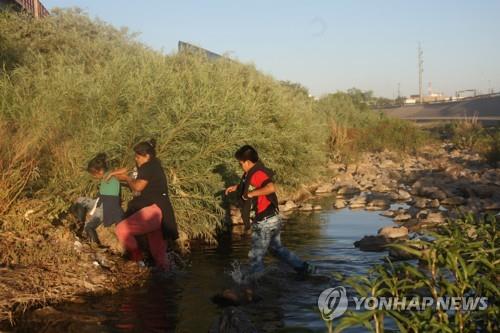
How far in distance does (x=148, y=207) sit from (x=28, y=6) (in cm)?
2113

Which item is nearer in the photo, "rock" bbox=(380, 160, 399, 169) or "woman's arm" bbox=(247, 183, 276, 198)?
"woman's arm" bbox=(247, 183, 276, 198)

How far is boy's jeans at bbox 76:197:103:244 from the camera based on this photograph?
9.13 meters

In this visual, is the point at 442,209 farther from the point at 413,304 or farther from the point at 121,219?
the point at 413,304

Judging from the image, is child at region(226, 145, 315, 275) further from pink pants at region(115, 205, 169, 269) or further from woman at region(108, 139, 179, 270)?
pink pants at region(115, 205, 169, 269)

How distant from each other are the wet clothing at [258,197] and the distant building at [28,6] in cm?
1664

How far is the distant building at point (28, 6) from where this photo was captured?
2254cm

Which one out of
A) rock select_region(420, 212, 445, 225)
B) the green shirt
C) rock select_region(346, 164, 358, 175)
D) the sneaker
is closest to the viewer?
the sneaker

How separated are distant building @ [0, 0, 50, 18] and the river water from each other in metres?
15.5

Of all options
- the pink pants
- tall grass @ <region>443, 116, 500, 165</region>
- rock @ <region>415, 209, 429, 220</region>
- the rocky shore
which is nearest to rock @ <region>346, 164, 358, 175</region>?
the rocky shore

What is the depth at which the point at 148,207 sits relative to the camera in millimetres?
8203

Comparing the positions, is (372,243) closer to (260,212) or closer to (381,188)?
(260,212)

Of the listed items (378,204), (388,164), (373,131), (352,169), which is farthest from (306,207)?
(373,131)

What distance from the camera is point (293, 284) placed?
852 centimetres

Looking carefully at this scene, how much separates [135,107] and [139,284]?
3.61 metres
